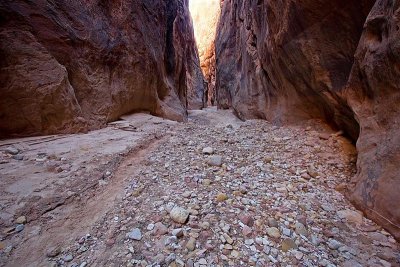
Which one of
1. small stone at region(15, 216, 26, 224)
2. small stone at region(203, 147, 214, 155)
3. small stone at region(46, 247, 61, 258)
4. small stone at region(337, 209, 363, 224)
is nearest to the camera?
small stone at region(46, 247, 61, 258)

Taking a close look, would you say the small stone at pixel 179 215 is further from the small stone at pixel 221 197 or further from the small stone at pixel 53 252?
the small stone at pixel 53 252

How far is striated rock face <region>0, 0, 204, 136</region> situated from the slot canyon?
3 cm

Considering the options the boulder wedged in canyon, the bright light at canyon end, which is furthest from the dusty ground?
the bright light at canyon end

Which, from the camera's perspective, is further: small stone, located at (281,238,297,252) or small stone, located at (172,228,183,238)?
small stone, located at (172,228,183,238)

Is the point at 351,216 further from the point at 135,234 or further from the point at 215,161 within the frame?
the point at 135,234

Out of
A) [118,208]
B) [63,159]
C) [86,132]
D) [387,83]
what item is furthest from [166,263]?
[86,132]

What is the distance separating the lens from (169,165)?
4102mm

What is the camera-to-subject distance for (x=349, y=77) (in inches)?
157

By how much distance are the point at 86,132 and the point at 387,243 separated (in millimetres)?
6330

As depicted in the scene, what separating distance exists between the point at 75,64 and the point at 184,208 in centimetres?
563

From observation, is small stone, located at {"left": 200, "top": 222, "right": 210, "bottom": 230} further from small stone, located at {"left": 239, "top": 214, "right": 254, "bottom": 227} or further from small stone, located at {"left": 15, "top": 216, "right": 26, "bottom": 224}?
small stone, located at {"left": 15, "top": 216, "right": 26, "bottom": 224}

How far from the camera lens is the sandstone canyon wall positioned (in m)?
2.70

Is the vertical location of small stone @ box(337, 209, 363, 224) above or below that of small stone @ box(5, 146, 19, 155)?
below

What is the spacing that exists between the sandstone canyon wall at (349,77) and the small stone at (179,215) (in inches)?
86.6
